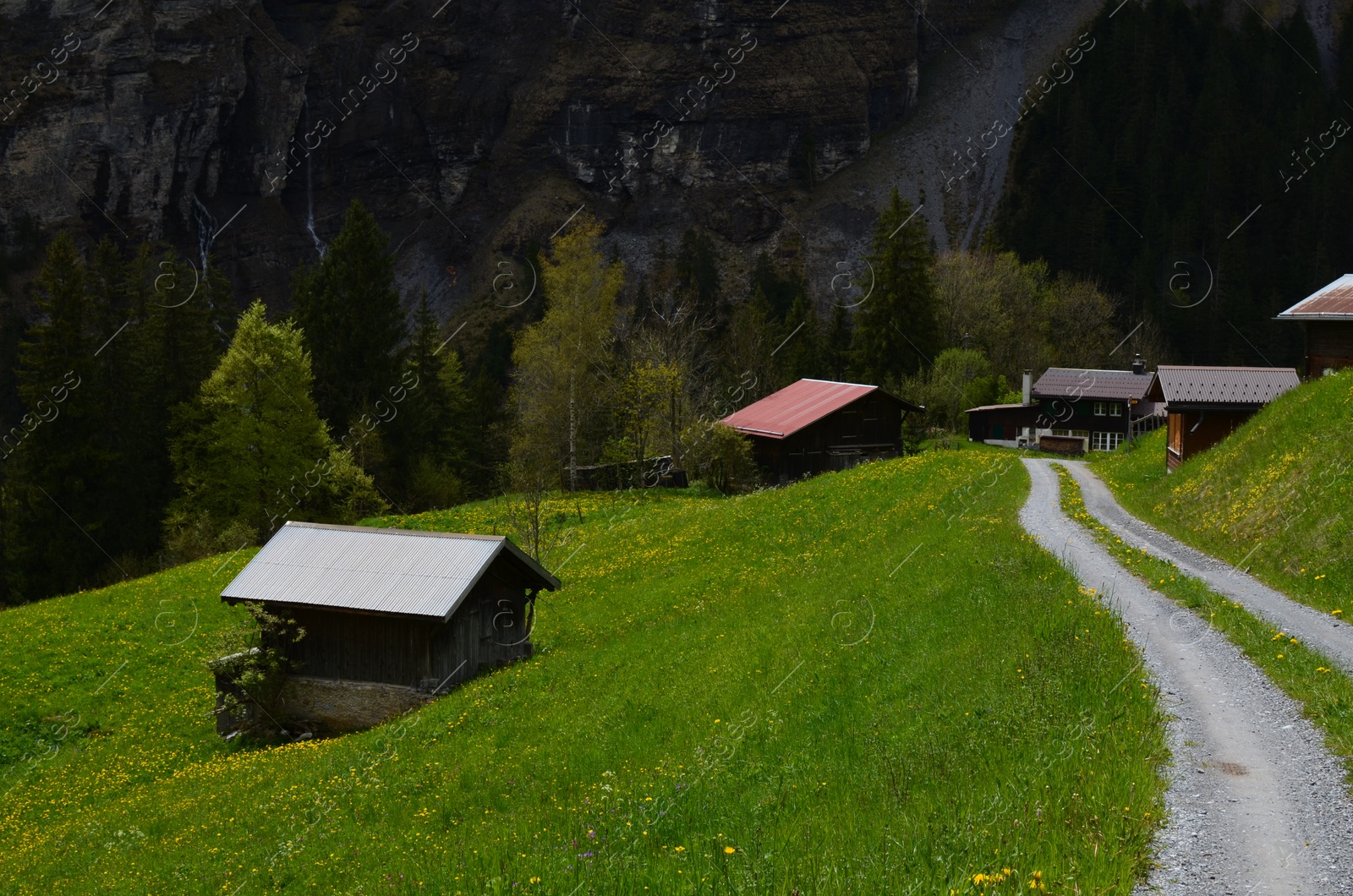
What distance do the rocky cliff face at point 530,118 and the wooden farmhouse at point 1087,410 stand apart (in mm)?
63319

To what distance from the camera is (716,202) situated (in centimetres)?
13050

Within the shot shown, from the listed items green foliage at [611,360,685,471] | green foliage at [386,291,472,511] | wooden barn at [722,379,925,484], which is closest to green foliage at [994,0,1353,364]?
wooden barn at [722,379,925,484]

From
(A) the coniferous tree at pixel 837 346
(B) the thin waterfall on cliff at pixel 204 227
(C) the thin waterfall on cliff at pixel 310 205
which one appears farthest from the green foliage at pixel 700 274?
(B) the thin waterfall on cliff at pixel 204 227

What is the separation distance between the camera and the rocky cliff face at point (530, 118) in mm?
126500

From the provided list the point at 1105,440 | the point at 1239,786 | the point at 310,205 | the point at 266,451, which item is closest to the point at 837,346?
the point at 1105,440

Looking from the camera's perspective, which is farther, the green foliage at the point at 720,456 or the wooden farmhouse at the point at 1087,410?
the wooden farmhouse at the point at 1087,410

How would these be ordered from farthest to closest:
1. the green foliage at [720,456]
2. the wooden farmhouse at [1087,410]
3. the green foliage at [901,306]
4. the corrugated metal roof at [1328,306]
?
the green foliage at [901,306], the wooden farmhouse at [1087,410], the green foliage at [720,456], the corrugated metal roof at [1328,306]

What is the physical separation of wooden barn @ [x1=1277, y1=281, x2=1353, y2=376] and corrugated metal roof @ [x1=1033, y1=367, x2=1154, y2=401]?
32.6m

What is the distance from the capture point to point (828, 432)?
56344 millimetres

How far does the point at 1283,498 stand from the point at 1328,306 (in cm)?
1352

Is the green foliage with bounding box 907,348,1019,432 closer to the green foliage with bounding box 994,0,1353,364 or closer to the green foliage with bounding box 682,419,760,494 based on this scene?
the green foliage with bounding box 682,419,760,494

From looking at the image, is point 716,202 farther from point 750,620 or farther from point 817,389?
point 750,620

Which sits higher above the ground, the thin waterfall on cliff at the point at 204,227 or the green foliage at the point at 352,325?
the thin waterfall on cliff at the point at 204,227

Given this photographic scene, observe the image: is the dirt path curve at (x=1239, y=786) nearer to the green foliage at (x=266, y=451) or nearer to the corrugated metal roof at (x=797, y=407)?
the corrugated metal roof at (x=797, y=407)
